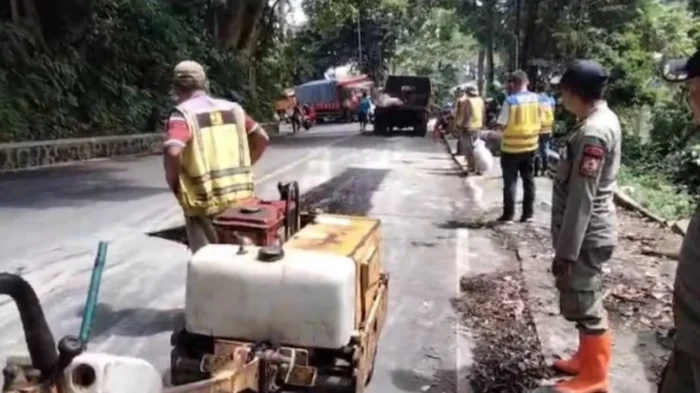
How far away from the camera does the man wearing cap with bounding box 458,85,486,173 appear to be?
16.2 m

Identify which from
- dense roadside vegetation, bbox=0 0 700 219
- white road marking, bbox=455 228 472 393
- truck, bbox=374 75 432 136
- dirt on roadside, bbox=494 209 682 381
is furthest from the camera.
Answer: truck, bbox=374 75 432 136

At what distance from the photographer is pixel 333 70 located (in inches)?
2457

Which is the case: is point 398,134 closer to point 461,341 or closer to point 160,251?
point 160,251

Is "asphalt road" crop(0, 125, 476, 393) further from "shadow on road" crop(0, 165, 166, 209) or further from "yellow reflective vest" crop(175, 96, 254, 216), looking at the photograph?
"yellow reflective vest" crop(175, 96, 254, 216)

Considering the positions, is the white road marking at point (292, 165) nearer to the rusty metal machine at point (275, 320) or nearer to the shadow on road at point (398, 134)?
the shadow on road at point (398, 134)

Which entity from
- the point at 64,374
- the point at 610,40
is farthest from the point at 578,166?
the point at 610,40

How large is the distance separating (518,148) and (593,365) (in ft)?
19.0

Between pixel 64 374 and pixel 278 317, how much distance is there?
5.87 ft

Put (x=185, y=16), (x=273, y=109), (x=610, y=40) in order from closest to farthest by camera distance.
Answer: (x=610, y=40)
(x=185, y=16)
(x=273, y=109)

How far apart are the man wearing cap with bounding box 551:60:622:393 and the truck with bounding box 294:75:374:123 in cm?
4756

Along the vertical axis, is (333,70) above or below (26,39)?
below

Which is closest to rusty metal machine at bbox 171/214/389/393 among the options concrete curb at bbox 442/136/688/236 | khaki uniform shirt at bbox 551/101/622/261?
khaki uniform shirt at bbox 551/101/622/261

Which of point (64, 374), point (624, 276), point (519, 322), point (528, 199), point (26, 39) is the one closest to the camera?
point (64, 374)

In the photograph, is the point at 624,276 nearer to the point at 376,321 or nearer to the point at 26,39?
the point at 376,321
